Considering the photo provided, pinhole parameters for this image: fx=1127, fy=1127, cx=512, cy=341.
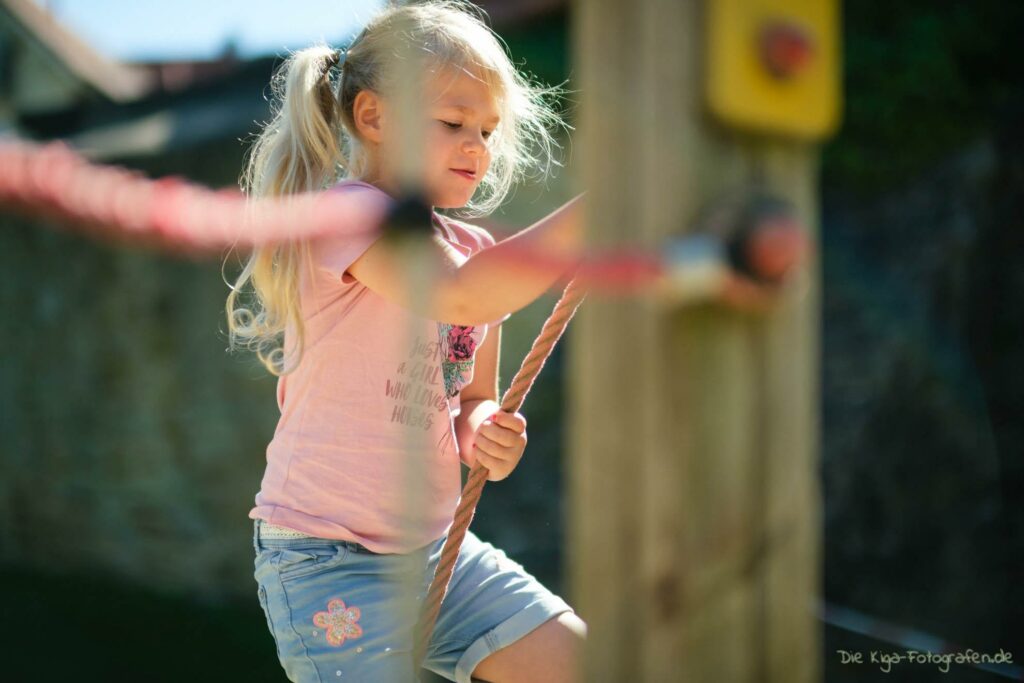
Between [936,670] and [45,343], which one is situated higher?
[45,343]

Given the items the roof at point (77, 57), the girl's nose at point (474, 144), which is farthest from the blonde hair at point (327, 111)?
the roof at point (77, 57)

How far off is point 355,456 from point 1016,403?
390 centimetres

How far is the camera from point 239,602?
232 inches

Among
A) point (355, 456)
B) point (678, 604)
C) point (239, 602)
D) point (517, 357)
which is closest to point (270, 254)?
point (355, 456)

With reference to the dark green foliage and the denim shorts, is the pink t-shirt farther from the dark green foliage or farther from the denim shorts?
the dark green foliage

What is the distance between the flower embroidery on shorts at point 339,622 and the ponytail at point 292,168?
0.38 meters

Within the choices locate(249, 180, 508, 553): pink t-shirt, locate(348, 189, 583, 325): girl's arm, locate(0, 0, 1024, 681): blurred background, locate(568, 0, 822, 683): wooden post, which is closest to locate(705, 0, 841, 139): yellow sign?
locate(568, 0, 822, 683): wooden post

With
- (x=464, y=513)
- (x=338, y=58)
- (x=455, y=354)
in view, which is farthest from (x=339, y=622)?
(x=338, y=58)

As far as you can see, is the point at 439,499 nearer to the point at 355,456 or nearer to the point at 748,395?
the point at 355,456

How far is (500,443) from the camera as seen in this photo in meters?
1.66

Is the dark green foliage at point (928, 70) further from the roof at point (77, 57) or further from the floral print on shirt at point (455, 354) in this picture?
the roof at point (77, 57)

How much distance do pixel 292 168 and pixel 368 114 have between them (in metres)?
0.15

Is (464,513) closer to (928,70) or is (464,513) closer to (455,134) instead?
(455,134)

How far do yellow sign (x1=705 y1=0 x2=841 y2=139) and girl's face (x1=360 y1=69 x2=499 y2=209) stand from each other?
29.0 inches
